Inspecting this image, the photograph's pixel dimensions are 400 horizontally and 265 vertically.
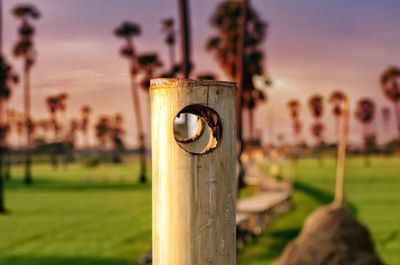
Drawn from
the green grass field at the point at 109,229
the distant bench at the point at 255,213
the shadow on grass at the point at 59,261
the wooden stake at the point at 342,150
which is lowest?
the green grass field at the point at 109,229

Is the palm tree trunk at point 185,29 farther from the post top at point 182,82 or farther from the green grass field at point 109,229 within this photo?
the post top at point 182,82

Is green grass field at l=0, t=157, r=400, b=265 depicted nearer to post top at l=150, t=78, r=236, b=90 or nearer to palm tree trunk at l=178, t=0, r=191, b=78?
palm tree trunk at l=178, t=0, r=191, b=78

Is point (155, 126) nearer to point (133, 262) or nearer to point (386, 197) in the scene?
point (133, 262)

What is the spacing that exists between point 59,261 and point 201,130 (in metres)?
11.9

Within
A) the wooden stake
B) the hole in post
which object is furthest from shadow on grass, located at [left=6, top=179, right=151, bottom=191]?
the hole in post

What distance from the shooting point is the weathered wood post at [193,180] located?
5.19ft

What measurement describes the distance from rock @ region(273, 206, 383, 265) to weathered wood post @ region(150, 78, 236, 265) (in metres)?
6.97

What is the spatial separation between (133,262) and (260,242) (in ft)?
12.7

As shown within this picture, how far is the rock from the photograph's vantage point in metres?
8.25

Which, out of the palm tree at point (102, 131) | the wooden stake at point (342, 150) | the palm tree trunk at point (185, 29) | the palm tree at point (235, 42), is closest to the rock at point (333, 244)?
the wooden stake at point (342, 150)

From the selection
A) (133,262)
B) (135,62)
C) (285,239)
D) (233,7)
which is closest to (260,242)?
(285,239)

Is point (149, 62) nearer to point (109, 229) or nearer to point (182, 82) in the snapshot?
point (109, 229)

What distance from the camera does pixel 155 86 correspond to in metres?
1.66

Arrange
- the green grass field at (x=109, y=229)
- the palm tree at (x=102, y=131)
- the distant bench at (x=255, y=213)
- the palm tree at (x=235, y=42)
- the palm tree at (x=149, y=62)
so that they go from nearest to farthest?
the green grass field at (x=109, y=229) < the distant bench at (x=255, y=213) < the palm tree at (x=235, y=42) < the palm tree at (x=149, y=62) < the palm tree at (x=102, y=131)
